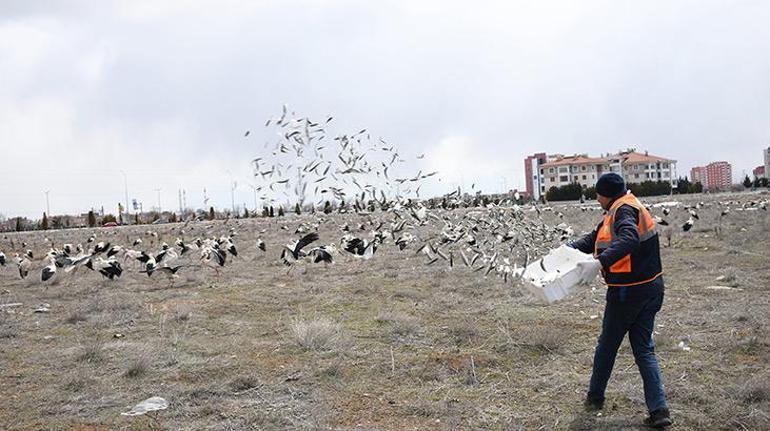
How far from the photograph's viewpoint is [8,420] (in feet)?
19.4

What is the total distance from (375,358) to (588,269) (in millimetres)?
3118

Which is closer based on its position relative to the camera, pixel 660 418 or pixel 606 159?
pixel 660 418

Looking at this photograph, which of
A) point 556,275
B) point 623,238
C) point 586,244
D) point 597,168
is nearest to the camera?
point 623,238

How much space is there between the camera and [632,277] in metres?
5.16

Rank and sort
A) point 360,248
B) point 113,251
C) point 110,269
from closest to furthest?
point 110,269
point 360,248
point 113,251

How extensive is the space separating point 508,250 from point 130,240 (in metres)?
22.1

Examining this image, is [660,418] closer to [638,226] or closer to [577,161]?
[638,226]

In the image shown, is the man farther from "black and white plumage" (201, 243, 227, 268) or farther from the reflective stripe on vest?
"black and white plumage" (201, 243, 227, 268)

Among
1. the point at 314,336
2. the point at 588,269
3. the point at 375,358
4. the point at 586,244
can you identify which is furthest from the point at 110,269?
the point at 588,269

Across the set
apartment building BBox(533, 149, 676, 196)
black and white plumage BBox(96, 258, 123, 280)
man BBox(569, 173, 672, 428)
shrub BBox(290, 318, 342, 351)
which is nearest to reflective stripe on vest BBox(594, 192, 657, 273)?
man BBox(569, 173, 672, 428)

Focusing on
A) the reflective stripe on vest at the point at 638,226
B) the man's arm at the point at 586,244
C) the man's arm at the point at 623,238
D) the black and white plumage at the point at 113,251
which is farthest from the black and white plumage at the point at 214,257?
the man's arm at the point at 623,238

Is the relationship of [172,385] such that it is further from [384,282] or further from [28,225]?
[28,225]

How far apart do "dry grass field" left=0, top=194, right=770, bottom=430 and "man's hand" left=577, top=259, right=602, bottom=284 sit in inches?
46.5

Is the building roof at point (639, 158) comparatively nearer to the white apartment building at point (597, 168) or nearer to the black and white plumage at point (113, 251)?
the white apartment building at point (597, 168)
